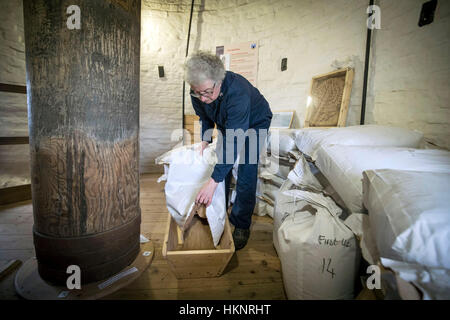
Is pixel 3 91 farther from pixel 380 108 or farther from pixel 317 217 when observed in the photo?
pixel 380 108

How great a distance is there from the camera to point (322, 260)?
79cm

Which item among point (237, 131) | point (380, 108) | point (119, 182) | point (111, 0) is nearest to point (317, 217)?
point (237, 131)

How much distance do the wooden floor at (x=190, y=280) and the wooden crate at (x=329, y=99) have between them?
3.72ft

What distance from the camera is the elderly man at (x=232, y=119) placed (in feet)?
3.41

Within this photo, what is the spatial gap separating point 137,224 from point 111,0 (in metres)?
1.06

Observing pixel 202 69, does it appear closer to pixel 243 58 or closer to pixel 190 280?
pixel 190 280

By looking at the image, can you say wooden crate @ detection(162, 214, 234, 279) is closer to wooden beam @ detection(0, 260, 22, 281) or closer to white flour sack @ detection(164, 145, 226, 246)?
white flour sack @ detection(164, 145, 226, 246)

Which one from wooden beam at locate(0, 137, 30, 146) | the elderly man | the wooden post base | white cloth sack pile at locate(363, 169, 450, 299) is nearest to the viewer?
white cloth sack pile at locate(363, 169, 450, 299)

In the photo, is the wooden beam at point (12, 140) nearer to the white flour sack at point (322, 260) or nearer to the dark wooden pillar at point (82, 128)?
the dark wooden pillar at point (82, 128)

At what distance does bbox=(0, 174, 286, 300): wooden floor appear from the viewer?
0.99 metres

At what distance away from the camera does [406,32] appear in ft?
4.91

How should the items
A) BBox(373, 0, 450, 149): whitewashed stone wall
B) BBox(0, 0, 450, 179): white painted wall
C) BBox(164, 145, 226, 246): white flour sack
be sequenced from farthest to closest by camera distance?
BBox(0, 0, 450, 179): white painted wall, BBox(373, 0, 450, 149): whitewashed stone wall, BBox(164, 145, 226, 246): white flour sack

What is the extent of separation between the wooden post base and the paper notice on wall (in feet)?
8.45

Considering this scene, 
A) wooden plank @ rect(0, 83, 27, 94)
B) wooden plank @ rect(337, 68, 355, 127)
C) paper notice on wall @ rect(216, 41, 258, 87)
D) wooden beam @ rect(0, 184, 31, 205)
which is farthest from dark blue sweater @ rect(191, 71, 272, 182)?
wooden beam @ rect(0, 184, 31, 205)
